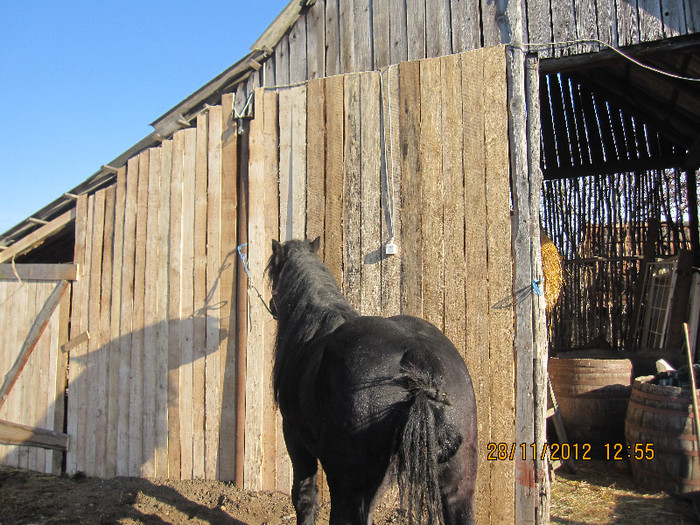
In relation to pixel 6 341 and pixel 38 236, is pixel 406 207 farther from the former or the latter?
pixel 6 341

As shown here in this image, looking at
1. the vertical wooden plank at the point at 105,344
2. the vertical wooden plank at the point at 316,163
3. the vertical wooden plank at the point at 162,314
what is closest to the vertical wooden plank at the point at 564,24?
the vertical wooden plank at the point at 316,163

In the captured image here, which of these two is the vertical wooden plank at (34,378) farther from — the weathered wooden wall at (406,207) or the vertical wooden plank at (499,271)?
the vertical wooden plank at (499,271)

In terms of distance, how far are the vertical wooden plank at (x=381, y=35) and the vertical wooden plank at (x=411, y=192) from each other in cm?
36

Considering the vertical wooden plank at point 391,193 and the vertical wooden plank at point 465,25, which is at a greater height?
the vertical wooden plank at point 465,25

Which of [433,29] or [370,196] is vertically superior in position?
[433,29]

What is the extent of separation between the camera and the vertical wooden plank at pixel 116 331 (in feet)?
17.9

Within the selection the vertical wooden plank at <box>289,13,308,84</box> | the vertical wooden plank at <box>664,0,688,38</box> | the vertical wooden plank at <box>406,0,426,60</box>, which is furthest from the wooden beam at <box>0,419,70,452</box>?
the vertical wooden plank at <box>664,0,688,38</box>

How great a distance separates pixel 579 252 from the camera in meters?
8.91

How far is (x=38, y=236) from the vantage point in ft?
19.8

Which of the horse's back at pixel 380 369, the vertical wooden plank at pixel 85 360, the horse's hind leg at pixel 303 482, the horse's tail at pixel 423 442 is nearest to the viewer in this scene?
the horse's tail at pixel 423 442

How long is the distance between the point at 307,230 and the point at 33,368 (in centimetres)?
393

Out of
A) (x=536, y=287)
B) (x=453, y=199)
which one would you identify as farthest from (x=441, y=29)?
(x=536, y=287)

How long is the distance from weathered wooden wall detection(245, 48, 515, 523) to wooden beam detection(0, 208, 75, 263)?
2.64 metres

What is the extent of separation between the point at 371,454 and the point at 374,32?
397 cm
